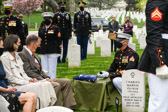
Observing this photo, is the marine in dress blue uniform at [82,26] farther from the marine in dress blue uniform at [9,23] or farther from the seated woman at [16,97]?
the seated woman at [16,97]

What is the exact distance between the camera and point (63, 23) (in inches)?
532

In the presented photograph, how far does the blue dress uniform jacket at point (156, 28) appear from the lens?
13.4ft

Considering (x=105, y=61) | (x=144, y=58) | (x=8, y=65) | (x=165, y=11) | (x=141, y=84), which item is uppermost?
(x=165, y=11)

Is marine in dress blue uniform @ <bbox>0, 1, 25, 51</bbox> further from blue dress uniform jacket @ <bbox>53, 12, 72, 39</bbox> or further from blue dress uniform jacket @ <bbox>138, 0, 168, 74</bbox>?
blue dress uniform jacket @ <bbox>138, 0, 168, 74</bbox>

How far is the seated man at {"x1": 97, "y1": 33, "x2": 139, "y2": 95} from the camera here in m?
7.37

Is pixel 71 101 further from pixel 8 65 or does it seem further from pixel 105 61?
pixel 105 61

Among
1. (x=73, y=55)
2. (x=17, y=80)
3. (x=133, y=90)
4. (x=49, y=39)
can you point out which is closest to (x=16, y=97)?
(x=17, y=80)

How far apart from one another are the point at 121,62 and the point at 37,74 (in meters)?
1.85

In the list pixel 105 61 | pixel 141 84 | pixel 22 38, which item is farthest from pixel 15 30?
pixel 105 61

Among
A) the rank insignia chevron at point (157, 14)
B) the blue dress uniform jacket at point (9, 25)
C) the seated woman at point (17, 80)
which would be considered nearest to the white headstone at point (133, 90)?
the seated woman at point (17, 80)

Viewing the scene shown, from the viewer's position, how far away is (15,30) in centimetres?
950

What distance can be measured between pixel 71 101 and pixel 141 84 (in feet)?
4.80

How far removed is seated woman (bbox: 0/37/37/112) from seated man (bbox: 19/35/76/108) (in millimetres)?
926

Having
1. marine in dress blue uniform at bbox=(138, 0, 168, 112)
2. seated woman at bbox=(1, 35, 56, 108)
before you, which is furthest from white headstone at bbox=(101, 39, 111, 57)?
marine in dress blue uniform at bbox=(138, 0, 168, 112)
